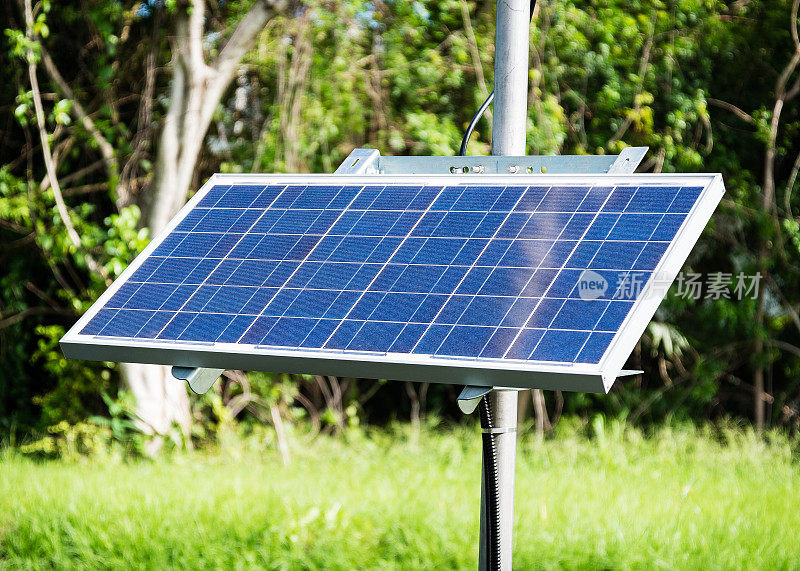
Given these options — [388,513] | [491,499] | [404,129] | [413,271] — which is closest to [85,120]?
[404,129]

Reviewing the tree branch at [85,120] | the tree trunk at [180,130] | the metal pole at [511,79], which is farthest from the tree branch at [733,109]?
the metal pole at [511,79]

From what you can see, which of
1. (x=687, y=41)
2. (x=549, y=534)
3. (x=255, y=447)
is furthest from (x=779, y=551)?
(x=687, y=41)

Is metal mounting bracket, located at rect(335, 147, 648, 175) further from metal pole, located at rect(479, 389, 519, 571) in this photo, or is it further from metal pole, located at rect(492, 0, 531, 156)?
metal pole, located at rect(479, 389, 519, 571)

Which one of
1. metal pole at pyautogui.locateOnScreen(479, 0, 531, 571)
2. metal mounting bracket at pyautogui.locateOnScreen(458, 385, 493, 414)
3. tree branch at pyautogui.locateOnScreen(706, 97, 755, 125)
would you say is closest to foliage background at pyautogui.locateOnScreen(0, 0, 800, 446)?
tree branch at pyautogui.locateOnScreen(706, 97, 755, 125)

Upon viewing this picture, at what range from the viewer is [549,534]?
17.0ft

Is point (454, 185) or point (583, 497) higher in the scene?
point (454, 185)

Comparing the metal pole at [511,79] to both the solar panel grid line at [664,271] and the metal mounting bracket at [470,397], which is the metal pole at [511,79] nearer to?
the solar panel grid line at [664,271]

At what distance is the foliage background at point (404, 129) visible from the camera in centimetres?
799

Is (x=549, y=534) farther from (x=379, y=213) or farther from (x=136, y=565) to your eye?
(x=379, y=213)

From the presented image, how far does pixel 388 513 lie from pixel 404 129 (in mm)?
3953

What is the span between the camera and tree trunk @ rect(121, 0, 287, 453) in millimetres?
7473

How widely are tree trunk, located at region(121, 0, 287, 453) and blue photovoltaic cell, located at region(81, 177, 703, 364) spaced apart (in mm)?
4807

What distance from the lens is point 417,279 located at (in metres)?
2.50

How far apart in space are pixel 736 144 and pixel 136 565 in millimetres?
6553
